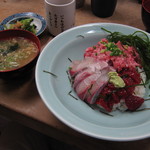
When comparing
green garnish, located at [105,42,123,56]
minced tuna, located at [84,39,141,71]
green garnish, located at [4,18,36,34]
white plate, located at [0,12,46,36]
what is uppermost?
green garnish, located at [105,42,123,56]

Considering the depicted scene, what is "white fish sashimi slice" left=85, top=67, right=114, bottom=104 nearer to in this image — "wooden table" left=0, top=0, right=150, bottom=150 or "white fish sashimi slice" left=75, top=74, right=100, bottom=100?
"white fish sashimi slice" left=75, top=74, right=100, bottom=100

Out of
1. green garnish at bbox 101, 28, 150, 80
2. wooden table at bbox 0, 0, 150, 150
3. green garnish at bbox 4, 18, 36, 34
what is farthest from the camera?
green garnish at bbox 4, 18, 36, 34

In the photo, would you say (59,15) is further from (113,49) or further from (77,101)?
(77,101)

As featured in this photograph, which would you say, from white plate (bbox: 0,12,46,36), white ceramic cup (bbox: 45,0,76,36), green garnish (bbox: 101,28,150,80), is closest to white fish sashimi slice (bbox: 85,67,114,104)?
green garnish (bbox: 101,28,150,80)

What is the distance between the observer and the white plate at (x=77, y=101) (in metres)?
0.82

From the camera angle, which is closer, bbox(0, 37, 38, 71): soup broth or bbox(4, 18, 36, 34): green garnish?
bbox(0, 37, 38, 71): soup broth

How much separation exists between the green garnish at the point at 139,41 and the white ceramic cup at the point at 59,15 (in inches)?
13.3

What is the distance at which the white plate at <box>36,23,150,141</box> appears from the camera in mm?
820

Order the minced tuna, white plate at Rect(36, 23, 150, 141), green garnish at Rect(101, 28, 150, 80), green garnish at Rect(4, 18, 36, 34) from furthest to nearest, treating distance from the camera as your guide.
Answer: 1. green garnish at Rect(4, 18, 36, 34)
2. green garnish at Rect(101, 28, 150, 80)
3. the minced tuna
4. white plate at Rect(36, 23, 150, 141)

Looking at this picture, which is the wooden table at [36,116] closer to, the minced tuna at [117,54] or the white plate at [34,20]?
the white plate at [34,20]

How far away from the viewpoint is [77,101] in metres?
1.08

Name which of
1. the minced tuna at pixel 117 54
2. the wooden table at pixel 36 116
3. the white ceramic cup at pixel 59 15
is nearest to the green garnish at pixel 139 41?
the minced tuna at pixel 117 54

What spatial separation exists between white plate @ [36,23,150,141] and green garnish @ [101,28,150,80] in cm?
6

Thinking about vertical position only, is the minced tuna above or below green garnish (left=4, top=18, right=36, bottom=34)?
above
